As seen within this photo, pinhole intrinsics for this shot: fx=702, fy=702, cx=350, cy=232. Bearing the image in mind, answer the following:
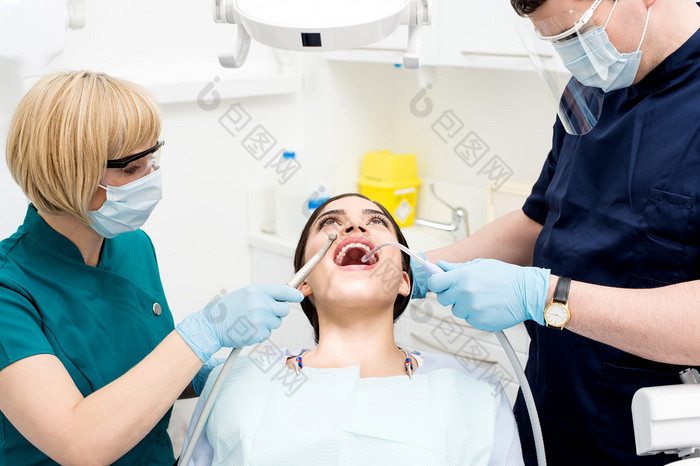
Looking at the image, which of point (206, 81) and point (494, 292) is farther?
point (206, 81)

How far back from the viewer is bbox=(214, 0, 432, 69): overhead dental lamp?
1.11 metres

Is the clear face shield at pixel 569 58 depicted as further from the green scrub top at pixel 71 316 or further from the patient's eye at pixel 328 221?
the green scrub top at pixel 71 316

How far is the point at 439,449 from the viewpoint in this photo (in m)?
1.26

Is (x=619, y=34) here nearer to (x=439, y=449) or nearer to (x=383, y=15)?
(x=383, y=15)

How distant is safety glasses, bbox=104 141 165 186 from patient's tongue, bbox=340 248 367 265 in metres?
0.48

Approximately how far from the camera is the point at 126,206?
1.33m

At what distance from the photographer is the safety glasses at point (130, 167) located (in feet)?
4.26

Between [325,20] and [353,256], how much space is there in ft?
2.10

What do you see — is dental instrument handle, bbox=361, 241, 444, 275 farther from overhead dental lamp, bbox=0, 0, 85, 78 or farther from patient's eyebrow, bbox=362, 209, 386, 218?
overhead dental lamp, bbox=0, 0, 85, 78

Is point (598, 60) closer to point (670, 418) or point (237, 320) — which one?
point (670, 418)

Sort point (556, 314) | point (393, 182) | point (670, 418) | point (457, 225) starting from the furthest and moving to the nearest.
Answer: point (393, 182) < point (457, 225) < point (556, 314) < point (670, 418)

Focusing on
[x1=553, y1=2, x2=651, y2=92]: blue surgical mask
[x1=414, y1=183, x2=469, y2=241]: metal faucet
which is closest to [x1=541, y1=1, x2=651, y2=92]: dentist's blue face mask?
[x1=553, y1=2, x2=651, y2=92]: blue surgical mask

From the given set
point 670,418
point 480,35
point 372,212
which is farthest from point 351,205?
point 480,35

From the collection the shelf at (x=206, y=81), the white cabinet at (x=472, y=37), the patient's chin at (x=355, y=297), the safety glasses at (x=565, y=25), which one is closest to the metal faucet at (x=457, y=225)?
the white cabinet at (x=472, y=37)
